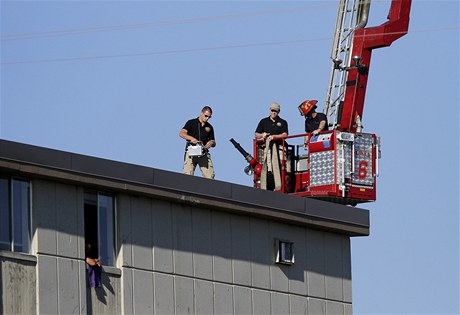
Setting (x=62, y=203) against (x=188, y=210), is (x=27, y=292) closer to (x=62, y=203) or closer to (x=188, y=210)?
(x=62, y=203)

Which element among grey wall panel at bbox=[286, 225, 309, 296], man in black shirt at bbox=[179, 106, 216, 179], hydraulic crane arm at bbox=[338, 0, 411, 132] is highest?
hydraulic crane arm at bbox=[338, 0, 411, 132]

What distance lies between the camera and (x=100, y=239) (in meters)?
26.4

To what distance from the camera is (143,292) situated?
26734 mm

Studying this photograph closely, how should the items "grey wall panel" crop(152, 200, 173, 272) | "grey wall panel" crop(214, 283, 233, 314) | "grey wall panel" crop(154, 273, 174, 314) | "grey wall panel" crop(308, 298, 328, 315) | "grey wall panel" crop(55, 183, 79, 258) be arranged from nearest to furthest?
"grey wall panel" crop(55, 183, 79, 258) → "grey wall panel" crop(154, 273, 174, 314) → "grey wall panel" crop(152, 200, 173, 272) → "grey wall panel" crop(214, 283, 233, 314) → "grey wall panel" crop(308, 298, 328, 315)

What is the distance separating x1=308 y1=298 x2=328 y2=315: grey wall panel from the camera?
1188 inches

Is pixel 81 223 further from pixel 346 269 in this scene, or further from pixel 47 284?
pixel 346 269

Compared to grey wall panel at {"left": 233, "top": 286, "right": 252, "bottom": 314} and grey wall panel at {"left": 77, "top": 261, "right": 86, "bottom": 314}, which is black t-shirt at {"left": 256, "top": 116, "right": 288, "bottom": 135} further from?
grey wall panel at {"left": 77, "top": 261, "right": 86, "bottom": 314}

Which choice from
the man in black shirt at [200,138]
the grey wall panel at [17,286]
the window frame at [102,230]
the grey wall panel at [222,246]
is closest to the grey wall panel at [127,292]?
the window frame at [102,230]

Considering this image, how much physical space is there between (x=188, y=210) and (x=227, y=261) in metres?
1.30

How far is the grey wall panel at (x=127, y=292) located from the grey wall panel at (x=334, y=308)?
539 cm

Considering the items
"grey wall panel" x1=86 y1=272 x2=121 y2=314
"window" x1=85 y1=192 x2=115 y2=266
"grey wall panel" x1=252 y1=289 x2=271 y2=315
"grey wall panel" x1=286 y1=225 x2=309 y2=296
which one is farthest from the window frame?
"grey wall panel" x1=286 y1=225 x2=309 y2=296

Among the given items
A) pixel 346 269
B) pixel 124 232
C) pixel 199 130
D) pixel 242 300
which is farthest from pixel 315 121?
pixel 124 232

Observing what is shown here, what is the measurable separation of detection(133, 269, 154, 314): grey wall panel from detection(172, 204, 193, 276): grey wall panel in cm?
70

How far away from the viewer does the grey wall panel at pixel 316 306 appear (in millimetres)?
30172
